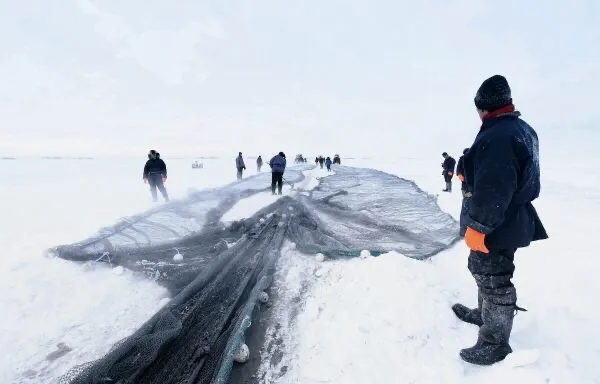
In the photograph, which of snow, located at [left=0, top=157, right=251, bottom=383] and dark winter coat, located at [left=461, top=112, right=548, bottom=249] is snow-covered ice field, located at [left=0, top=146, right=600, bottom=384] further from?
dark winter coat, located at [left=461, top=112, right=548, bottom=249]

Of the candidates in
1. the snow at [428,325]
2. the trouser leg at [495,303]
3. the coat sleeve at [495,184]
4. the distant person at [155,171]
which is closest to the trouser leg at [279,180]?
the distant person at [155,171]

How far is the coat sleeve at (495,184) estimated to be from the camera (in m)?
2.02

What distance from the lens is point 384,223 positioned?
694 cm

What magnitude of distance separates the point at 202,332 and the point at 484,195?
9.38 feet

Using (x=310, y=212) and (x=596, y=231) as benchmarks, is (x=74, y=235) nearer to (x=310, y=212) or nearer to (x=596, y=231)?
(x=310, y=212)

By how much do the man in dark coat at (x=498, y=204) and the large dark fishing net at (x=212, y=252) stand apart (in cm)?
216

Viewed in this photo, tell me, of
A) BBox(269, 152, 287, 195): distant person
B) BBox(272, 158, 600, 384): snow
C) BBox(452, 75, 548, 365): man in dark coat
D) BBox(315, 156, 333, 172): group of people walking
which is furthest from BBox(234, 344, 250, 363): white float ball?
BBox(315, 156, 333, 172): group of people walking

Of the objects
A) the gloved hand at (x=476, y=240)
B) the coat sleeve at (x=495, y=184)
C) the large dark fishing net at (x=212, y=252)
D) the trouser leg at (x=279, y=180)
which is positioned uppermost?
the coat sleeve at (x=495, y=184)

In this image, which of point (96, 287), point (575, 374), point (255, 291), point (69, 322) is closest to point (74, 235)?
point (96, 287)

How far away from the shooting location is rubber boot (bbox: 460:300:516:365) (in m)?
2.28

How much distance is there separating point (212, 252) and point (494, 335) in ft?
14.2

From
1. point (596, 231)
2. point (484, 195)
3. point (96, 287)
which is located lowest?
point (596, 231)

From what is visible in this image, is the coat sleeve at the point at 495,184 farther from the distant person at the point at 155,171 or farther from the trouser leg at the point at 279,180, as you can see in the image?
the distant person at the point at 155,171

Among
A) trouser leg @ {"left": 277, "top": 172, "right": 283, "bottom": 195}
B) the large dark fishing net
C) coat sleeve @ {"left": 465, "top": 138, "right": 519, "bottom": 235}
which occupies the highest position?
coat sleeve @ {"left": 465, "top": 138, "right": 519, "bottom": 235}
